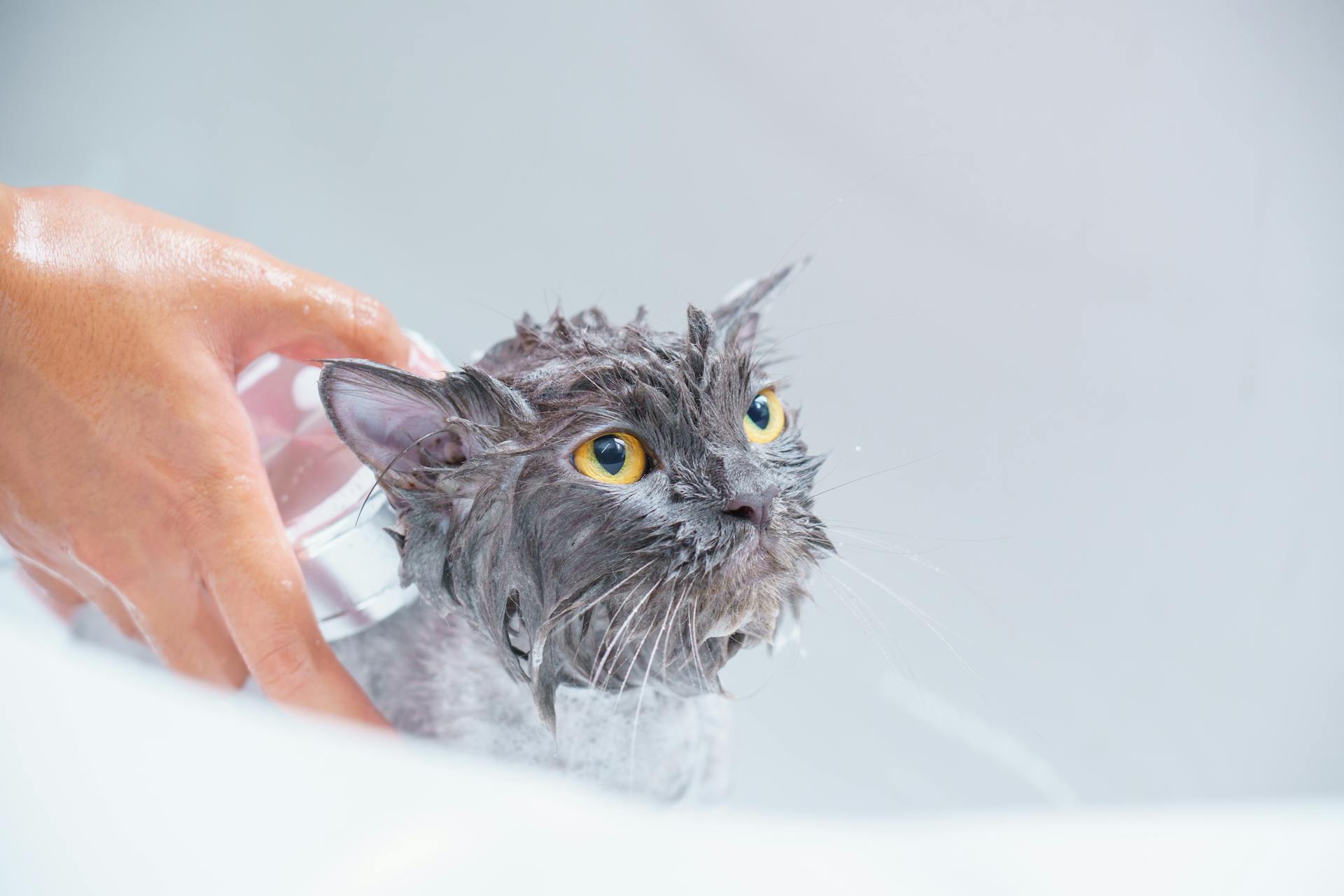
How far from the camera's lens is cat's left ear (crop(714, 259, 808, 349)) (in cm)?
126

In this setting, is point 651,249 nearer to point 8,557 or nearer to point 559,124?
point 559,124

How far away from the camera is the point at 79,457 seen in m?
1.29

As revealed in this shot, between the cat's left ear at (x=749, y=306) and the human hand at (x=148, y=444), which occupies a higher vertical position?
the cat's left ear at (x=749, y=306)

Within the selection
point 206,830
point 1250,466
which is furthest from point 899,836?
point 1250,466

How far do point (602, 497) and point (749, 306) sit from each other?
421 millimetres

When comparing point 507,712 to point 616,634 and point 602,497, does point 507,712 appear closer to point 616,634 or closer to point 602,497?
point 616,634

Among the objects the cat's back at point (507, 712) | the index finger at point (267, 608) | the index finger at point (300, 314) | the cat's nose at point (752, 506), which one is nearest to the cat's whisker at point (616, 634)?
the cat's nose at point (752, 506)

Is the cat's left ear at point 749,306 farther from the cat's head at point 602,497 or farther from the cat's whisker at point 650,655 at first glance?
the cat's whisker at point 650,655

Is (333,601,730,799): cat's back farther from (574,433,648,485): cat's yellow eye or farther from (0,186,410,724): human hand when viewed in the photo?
(574,433,648,485): cat's yellow eye

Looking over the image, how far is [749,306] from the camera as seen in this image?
127 cm

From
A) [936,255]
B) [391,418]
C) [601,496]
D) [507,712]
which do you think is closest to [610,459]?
[601,496]

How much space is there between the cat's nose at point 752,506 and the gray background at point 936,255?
245mm

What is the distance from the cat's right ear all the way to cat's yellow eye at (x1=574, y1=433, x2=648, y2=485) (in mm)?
179

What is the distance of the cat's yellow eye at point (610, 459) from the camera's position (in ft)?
3.33
